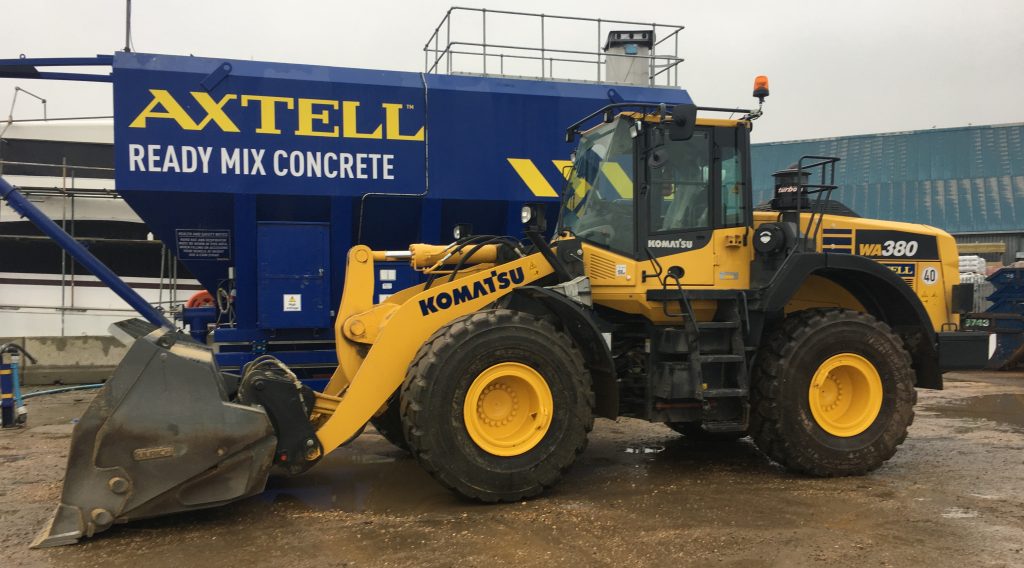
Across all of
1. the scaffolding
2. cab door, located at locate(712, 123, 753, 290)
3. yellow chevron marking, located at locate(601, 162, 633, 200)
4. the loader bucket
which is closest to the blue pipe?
the loader bucket

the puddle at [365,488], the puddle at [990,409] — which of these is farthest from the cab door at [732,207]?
the puddle at [990,409]

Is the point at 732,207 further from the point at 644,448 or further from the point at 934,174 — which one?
the point at 934,174

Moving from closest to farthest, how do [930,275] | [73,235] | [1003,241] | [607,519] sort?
[607,519]
[930,275]
[73,235]
[1003,241]

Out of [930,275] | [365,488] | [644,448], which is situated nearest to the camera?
[365,488]

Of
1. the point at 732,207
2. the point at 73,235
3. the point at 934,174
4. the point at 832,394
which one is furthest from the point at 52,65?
the point at 934,174

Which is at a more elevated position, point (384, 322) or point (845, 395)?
point (384, 322)

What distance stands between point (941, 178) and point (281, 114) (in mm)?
28521

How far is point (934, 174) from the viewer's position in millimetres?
28078

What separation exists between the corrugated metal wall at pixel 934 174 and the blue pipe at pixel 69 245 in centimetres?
2280

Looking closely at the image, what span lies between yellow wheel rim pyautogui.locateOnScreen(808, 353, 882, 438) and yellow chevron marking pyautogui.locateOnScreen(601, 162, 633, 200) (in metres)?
1.91

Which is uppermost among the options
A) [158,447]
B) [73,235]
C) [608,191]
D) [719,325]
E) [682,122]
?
[682,122]

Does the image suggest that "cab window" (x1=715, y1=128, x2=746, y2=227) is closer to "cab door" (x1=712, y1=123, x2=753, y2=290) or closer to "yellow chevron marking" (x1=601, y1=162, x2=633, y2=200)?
"cab door" (x1=712, y1=123, x2=753, y2=290)

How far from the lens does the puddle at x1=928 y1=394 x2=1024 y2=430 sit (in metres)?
8.07

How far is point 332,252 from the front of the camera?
23.0ft
